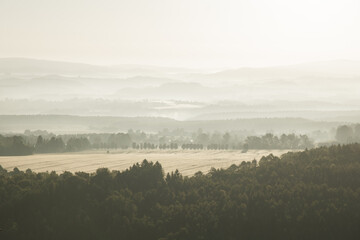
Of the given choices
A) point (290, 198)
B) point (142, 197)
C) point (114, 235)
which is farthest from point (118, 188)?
A: point (290, 198)

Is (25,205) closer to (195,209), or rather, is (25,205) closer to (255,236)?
(195,209)

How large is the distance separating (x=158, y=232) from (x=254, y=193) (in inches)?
967

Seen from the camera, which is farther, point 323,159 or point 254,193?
→ point 323,159

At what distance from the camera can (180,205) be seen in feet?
376

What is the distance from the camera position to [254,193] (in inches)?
4690

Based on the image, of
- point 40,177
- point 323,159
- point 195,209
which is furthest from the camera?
point 323,159

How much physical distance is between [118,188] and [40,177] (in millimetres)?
22095

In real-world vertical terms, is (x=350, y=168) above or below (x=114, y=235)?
above

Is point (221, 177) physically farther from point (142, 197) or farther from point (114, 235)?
point (114, 235)

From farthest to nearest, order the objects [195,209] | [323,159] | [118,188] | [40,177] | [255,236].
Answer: [323,159] → [40,177] → [118,188] → [195,209] → [255,236]

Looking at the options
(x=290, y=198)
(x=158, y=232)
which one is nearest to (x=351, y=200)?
(x=290, y=198)

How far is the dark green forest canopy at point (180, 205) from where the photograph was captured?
10531 cm

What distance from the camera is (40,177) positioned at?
132750 millimetres

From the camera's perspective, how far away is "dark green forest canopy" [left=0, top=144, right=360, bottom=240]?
105312 mm
